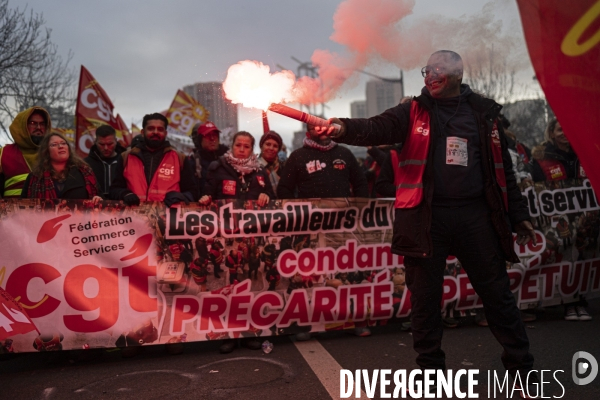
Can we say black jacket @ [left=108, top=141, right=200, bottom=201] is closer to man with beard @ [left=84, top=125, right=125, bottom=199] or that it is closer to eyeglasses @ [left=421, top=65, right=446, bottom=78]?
man with beard @ [left=84, top=125, right=125, bottom=199]

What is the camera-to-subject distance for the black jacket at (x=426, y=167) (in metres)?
3.37

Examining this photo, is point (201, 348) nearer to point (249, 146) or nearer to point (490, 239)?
point (249, 146)

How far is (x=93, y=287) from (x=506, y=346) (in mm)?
3229

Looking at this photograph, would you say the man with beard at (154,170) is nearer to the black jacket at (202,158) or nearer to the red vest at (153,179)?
the red vest at (153,179)

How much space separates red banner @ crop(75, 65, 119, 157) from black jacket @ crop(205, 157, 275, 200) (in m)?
4.07

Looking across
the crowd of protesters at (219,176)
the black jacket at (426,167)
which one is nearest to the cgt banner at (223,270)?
the crowd of protesters at (219,176)

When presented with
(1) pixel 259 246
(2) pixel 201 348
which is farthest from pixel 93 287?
(1) pixel 259 246

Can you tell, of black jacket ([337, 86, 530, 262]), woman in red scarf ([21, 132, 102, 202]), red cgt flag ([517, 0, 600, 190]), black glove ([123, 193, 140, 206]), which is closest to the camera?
red cgt flag ([517, 0, 600, 190])

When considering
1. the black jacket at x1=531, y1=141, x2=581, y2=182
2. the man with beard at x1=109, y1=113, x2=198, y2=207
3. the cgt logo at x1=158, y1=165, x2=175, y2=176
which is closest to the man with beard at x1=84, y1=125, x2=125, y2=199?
the man with beard at x1=109, y1=113, x2=198, y2=207

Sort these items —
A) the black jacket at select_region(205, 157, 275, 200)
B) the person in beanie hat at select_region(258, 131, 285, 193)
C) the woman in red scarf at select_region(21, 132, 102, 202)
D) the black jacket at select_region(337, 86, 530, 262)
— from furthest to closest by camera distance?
the person in beanie hat at select_region(258, 131, 285, 193) < the black jacket at select_region(205, 157, 275, 200) < the woman in red scarf at select_region(21, 132, 102, 202) < the black jacket at select_region(337, 86, 530, 262)

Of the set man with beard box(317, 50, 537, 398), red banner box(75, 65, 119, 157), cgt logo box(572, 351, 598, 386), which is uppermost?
red banner box(75, 65, 119, 157)

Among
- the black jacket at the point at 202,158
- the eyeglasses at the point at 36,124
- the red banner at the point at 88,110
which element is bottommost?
the black jacket at the point at 202,158

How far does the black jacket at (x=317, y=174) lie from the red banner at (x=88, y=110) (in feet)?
15.1

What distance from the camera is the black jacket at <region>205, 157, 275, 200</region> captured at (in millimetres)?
5543
